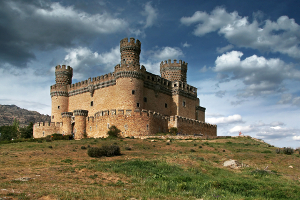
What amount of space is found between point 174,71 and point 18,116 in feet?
337

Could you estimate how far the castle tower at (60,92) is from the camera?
50.2 m

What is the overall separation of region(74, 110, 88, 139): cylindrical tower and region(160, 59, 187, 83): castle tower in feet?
55.1

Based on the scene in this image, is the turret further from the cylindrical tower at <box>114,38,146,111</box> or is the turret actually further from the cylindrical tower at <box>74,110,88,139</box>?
the cylindrical tower at <box>114,38,146,111</box>

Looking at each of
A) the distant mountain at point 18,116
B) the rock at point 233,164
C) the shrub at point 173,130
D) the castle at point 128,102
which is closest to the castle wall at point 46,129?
the castle at point 128,102

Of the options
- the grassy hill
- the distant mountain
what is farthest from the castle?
the distant mountain

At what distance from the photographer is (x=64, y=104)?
50.7m

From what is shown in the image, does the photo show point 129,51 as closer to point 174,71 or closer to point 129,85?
point 129,85

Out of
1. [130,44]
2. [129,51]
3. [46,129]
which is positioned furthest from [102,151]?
[46,129]

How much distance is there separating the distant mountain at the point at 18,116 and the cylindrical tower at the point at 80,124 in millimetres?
82002

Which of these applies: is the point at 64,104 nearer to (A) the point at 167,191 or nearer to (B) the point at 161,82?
(B) the point at 161,82

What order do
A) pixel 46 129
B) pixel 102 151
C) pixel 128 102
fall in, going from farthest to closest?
pixel 46 129 < pixel 128 102 < pixel 102 151

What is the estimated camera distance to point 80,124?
4250 cm

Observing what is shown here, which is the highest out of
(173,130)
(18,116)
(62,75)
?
(62,75)

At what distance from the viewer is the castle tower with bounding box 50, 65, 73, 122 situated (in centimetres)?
5017
